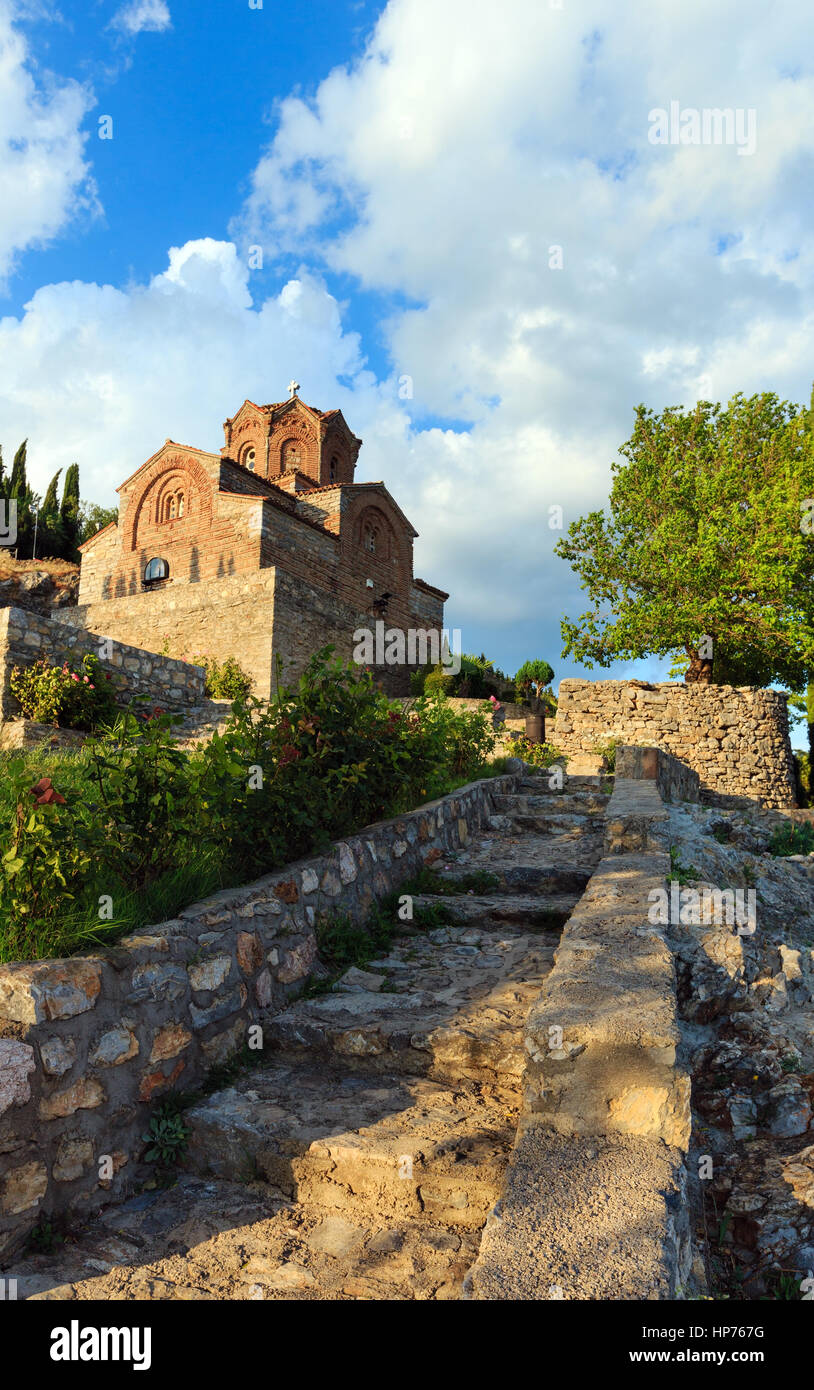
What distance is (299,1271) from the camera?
2369mm

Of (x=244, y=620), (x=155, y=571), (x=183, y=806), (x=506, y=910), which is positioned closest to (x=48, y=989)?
(x=183, y=806)

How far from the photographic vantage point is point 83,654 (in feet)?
38.3

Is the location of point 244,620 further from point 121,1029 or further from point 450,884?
point 121,1029

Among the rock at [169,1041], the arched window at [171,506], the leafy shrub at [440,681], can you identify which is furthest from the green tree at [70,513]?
the rock at [169,1041]

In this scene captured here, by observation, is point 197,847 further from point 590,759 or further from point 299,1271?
point 590,759

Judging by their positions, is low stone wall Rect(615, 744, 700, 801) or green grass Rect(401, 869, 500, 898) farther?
low stone wall Rect(615, 744, 700, 801)

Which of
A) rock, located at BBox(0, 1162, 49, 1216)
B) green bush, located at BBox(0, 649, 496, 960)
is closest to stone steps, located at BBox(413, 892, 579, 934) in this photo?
green bush, located at BBox(0, 649, 496, 960)

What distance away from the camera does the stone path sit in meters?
2.37

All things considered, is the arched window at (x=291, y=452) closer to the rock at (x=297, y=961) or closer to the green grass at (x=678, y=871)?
the green grass at (x=678, y=871)

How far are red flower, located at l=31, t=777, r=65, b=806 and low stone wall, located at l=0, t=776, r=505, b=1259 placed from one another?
587 millimetres

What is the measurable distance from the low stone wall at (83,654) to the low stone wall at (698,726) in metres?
Result: 7.47

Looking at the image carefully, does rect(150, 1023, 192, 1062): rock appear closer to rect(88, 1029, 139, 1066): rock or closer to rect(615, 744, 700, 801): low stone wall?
rect(88, 1029, 139, 1066): rock
